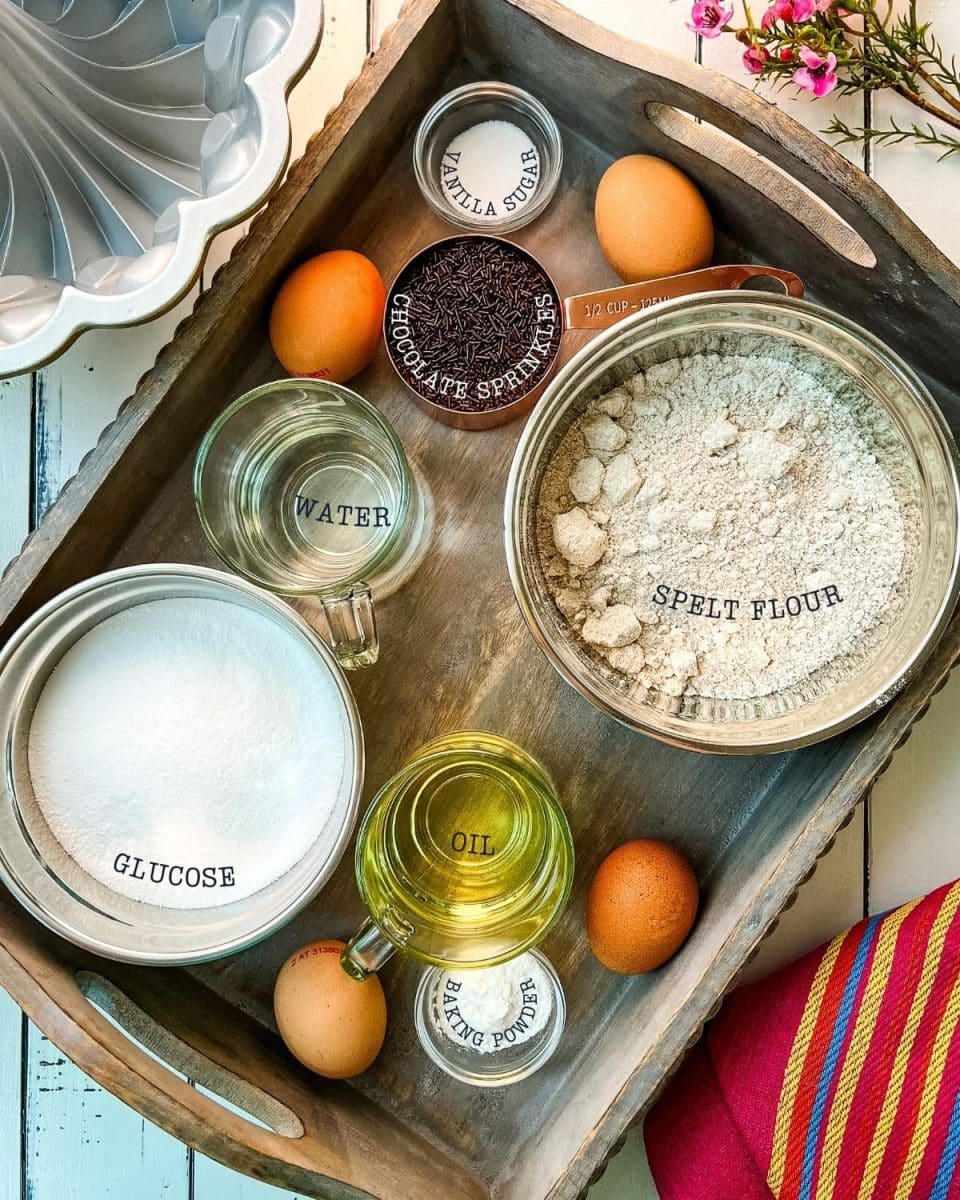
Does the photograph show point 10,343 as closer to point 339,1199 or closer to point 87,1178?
point 339,1199

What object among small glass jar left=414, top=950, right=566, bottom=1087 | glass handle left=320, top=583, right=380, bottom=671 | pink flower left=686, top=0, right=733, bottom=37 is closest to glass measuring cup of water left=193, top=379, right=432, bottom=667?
glass handle left=320, top=583, right=380, bottom=671

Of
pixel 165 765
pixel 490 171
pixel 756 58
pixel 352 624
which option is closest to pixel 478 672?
pixel 352 624

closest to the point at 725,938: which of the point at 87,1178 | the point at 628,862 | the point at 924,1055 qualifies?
the point at 628,862

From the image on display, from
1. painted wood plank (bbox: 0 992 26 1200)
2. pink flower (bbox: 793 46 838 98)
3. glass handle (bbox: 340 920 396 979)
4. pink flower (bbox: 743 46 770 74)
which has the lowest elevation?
painted wood plank (bbox: 0 992 26 1200)

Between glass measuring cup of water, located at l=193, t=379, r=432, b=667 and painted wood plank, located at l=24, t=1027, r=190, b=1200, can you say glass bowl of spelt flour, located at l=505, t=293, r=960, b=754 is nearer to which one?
glass measuring cup of water, located at l=193, t=379, r=432, b=667

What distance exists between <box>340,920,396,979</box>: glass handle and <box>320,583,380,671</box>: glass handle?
0.55 feet

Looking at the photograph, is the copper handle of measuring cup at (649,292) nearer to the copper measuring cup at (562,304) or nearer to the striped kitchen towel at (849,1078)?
the copper measuring cup at (562,304)

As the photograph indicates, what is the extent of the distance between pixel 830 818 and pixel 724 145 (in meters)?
0.41

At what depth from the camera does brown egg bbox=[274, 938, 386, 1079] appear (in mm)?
696

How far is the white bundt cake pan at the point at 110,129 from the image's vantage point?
66cm

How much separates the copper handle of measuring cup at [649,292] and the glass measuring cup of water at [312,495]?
14 cm

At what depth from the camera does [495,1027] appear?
75 cm

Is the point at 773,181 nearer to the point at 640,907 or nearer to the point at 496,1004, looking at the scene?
the point at 640,907

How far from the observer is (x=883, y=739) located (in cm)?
67
